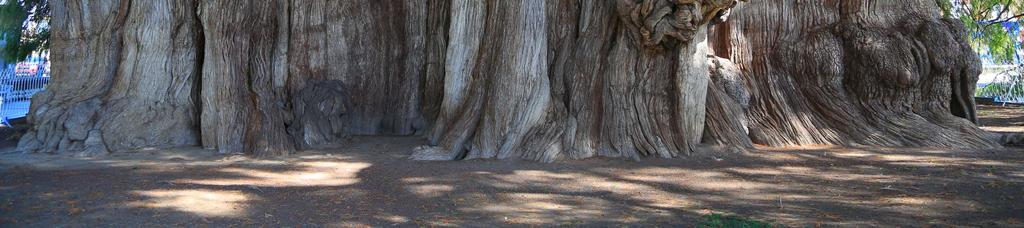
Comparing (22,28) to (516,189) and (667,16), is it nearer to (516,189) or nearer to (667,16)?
(516,189)

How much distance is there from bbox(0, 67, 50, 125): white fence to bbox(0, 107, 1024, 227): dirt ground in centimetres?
650

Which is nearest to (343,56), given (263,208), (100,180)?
(100,180)

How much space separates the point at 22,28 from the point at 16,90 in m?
2.53

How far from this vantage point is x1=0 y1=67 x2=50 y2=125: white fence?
14090 millimetres

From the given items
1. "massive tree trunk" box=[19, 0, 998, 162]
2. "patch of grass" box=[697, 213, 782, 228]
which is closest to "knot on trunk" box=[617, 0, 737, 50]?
"massive tree trunk" box=[19, 0, 998, 162]

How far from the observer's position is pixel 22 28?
12.7 m

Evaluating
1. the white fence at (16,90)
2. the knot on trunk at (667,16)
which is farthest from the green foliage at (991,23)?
the white fence at (16,90)

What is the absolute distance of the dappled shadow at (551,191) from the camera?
5.57m

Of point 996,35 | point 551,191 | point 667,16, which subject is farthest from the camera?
point 996,35

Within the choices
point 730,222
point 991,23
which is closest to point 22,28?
point 730,222

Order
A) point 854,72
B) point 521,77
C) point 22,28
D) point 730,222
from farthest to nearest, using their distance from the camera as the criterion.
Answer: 1. point 22,28
2. point 854,72
3. point 521,77
4. point 730,222

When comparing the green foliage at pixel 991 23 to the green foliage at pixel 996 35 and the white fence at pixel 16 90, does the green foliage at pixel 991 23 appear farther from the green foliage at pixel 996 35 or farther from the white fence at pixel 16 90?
the white fence at pixel 16 90

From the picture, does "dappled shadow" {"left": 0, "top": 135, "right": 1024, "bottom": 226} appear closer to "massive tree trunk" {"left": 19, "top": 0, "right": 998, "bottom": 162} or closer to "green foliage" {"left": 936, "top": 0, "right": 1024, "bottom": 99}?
"massive tree trunk" {"left": 19, "top": 0, "right": 998, "bottom": 162}

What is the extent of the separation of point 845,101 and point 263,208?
227 inches
